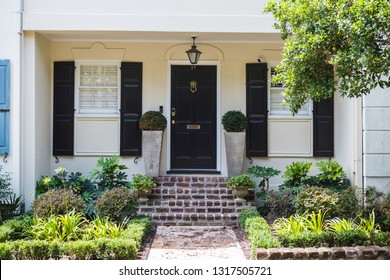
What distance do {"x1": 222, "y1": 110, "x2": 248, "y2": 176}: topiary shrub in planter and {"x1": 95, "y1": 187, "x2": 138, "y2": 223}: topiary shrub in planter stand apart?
2.95 meters

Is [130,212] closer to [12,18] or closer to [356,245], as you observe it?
[356,245]

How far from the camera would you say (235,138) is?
1034cm

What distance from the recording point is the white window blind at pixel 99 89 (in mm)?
10844

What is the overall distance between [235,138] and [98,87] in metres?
3.31

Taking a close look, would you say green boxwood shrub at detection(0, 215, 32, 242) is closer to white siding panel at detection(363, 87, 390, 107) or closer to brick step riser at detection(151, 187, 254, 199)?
brick step riser at detection(151, 187, 254, 199)

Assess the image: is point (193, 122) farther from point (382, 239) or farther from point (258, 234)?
point (382, 239)

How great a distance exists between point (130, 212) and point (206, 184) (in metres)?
2.60

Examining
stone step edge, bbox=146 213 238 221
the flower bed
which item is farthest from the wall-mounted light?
the flower bed

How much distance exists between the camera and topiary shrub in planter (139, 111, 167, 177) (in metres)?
10.3

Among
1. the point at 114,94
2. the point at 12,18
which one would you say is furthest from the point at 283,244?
the point at 12,18

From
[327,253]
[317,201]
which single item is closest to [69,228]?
[327,253]

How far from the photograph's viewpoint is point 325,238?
272 inches

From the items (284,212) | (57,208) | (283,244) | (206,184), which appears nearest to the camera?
(283,244)

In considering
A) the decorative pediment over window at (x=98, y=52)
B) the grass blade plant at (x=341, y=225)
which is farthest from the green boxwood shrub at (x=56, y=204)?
the grass blade plant at (x=341, y=225)
